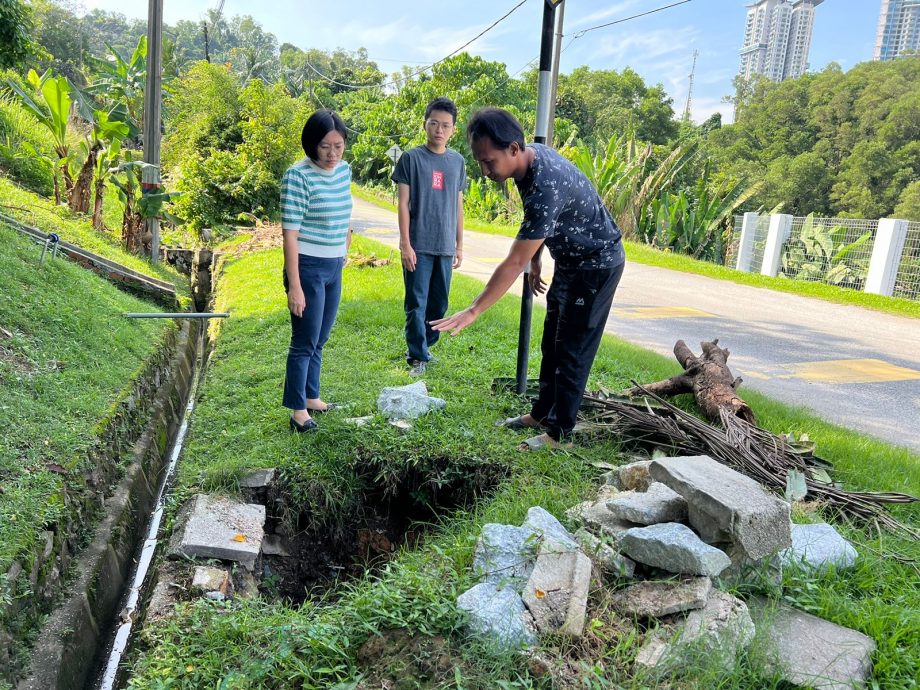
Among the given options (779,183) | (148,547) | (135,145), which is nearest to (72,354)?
(148,547)

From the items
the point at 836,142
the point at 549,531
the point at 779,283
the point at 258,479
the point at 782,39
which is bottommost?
the point at 258,479

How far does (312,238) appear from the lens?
363 centimetres

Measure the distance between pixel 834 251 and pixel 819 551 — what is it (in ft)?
45.3

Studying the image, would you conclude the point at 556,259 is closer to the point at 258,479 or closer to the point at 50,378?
the point at 258,479

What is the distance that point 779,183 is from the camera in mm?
32500

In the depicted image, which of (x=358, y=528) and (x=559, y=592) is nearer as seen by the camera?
(x=559, y=592)

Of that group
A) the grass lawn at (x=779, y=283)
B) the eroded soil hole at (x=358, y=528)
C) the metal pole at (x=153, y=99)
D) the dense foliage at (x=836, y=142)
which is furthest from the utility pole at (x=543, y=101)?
the dense foliage at (x=836, y=142)

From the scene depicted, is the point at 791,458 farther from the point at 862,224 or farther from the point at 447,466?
the point at 862,224

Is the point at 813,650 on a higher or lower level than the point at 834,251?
lower

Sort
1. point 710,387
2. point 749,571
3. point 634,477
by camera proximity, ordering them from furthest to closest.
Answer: point 710,387 → point 634,477 → point 749,571

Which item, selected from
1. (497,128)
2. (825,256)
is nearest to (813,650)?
(497,128)

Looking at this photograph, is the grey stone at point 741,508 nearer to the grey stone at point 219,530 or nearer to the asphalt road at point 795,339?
the grey stone at point 219,530

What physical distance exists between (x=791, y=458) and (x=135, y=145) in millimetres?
23634

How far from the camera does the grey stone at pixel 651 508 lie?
2.63 meters
